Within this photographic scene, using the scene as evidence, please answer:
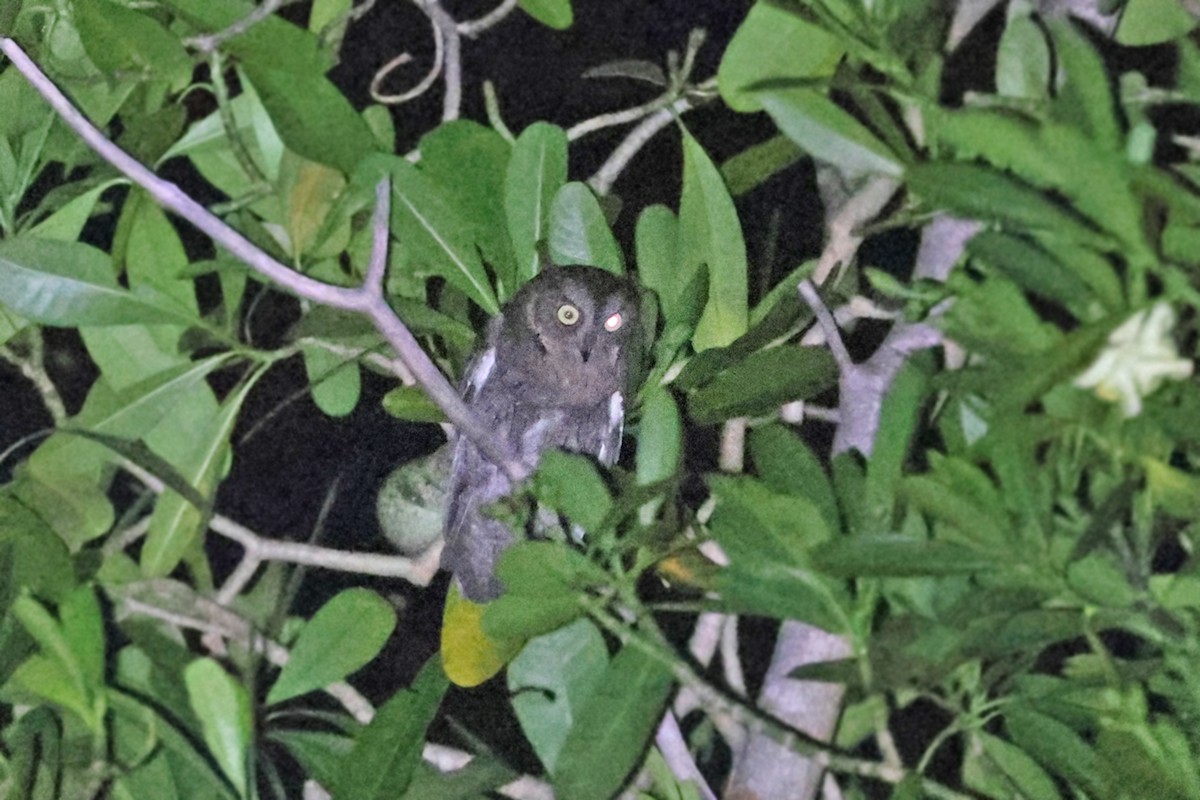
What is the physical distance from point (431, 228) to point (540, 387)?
0.25m

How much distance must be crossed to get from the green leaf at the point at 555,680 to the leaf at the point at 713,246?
191 millimetres

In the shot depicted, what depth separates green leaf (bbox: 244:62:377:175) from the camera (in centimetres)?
59

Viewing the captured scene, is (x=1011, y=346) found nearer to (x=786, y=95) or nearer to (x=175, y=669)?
(x=786, y=95)

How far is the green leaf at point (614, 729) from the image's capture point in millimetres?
514

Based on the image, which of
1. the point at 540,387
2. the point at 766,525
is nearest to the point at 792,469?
the point at 766,525

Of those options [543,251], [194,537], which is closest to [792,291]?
[543,251]

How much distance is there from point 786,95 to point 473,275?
24 centimetres

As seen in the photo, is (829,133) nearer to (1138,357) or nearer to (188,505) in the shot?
(1138,357)

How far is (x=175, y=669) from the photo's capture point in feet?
2.00

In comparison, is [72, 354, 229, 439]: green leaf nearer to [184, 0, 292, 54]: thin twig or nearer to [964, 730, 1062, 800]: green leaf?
[184, 0, 292, 54]: thin twig

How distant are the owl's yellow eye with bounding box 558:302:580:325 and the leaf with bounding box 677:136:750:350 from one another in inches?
5.1

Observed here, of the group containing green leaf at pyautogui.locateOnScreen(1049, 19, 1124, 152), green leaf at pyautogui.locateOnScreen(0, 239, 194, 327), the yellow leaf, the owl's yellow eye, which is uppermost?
green leaf at pyautogui.locateOnScreen(1049, 19, 1124, 152)

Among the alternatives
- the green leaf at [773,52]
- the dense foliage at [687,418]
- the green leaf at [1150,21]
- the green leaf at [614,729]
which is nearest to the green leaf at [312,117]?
the dense foliage at [687,418]

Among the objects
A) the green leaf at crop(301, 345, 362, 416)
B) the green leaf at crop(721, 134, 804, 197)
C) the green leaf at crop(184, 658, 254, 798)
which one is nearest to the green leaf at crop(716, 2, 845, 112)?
the green leaf at crop(721, 134, 804, 197)
